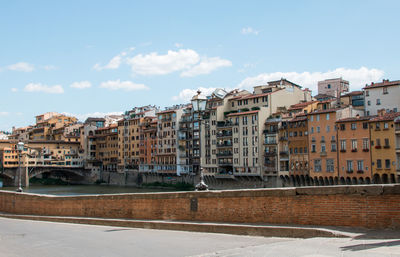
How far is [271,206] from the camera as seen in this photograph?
15.0 metres

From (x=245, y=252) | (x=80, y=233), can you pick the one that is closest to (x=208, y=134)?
(x=80, y=233)

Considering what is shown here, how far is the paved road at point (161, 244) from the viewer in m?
10.7

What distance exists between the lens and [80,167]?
120m

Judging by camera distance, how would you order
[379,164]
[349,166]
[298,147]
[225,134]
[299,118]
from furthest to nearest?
[225,134] → [299,118] → [298,147] → [349,166] → [379,164]

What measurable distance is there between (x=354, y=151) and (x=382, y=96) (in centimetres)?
1084

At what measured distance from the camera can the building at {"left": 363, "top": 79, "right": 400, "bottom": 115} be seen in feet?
212

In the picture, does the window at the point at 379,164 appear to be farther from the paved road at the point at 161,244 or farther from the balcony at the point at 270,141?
the paved road at the point at 161,244

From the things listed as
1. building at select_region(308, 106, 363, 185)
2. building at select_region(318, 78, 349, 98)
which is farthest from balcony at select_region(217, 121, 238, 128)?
building at select_region(318, 78, 349, 98)

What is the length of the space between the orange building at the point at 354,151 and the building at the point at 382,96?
6686 mm

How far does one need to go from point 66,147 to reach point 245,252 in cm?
11393

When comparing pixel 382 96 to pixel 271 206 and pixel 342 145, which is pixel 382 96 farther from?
pixel 271 206

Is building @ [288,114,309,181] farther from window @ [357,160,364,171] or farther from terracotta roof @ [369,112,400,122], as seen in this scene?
terracotta roof @ [369,112,400,122]

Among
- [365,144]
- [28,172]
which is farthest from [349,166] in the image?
[28,172]

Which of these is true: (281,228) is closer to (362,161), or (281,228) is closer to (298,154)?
(362,161)
